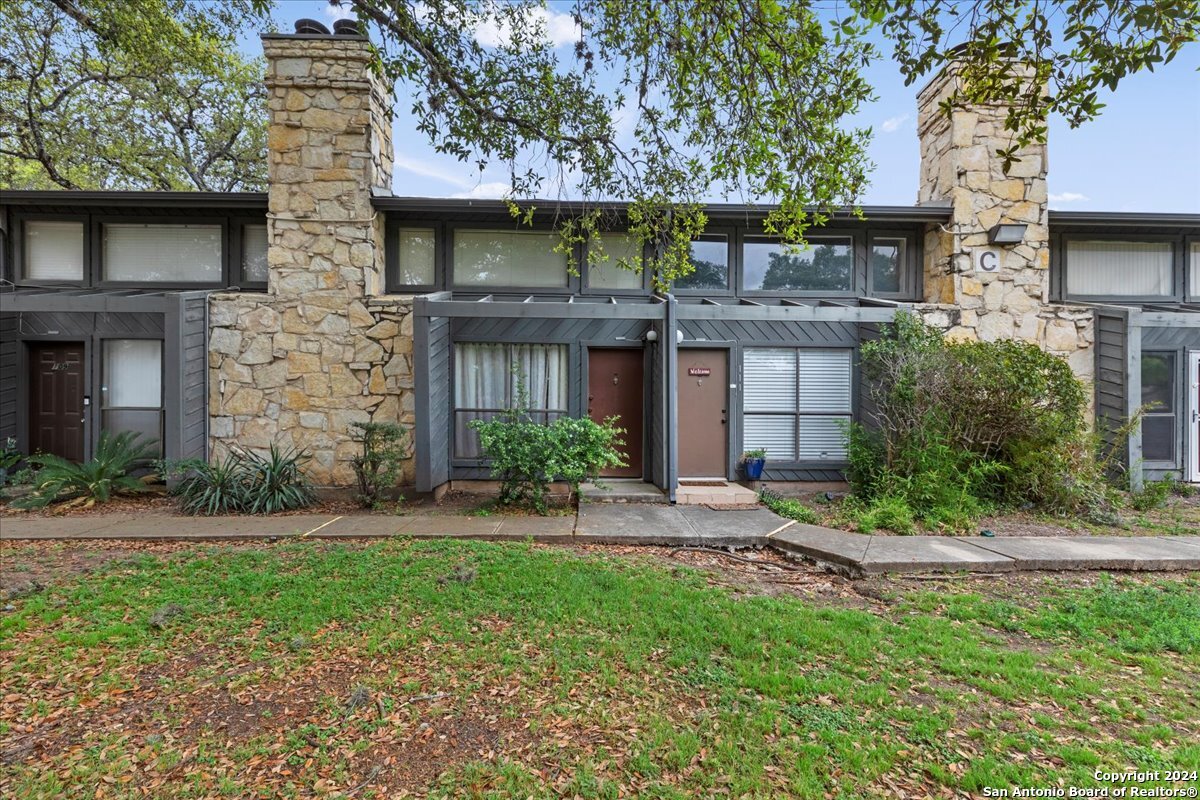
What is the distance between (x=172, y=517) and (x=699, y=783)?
21.6 ft

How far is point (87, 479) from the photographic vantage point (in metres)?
6.74

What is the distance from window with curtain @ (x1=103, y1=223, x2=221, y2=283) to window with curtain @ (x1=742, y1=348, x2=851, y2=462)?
778 centimetres

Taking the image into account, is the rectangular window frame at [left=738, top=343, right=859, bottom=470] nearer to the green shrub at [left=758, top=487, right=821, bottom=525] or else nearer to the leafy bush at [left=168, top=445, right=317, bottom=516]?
the green shrub at [left=758, top=487, right=821, bottom=525]

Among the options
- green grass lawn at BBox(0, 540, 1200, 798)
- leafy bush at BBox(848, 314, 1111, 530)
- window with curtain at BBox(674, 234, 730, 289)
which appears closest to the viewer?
green grass lawn at BBox(0, 540, 1200, 798)

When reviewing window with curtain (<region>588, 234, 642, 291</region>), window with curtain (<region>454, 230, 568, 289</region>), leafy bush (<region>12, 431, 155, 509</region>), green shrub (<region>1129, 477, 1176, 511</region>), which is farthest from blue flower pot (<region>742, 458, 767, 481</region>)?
leafy bush (<region>12, 431, 155, 509</region>)

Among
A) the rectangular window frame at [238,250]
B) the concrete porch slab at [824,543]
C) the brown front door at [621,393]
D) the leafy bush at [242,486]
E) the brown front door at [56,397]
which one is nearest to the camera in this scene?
the concrete porch slab at [824,543]

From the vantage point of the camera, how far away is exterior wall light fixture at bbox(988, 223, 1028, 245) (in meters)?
7.63

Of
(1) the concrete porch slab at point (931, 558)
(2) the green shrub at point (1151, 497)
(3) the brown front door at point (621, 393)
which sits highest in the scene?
(3) the brown front door at point (621, 393)

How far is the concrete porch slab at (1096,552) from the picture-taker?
4.90 metres

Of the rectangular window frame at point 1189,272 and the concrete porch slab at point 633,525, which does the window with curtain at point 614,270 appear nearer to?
the concrete porch slab at point 633,525

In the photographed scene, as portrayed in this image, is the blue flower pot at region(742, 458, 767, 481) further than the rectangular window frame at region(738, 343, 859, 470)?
No

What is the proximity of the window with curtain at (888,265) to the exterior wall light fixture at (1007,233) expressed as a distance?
1.08 m

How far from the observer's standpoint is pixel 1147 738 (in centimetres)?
253

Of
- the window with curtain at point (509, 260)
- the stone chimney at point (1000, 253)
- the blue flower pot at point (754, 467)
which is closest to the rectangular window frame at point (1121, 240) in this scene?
the stone chimney at point (1000, 253)
